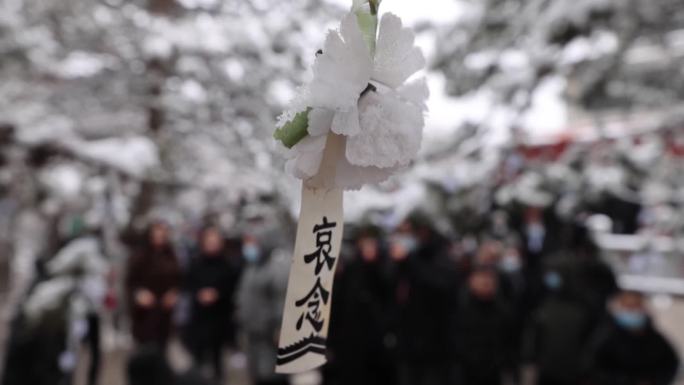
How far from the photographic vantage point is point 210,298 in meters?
6.41

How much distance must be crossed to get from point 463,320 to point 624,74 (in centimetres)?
284

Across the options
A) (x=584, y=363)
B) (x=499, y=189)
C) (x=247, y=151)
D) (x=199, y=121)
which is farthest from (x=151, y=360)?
(x=499, y=189)

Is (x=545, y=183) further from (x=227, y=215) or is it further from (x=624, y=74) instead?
(x=227, y=215)

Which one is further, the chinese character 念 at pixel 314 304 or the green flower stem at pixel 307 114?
the chinese character 念 at pixel 314 304

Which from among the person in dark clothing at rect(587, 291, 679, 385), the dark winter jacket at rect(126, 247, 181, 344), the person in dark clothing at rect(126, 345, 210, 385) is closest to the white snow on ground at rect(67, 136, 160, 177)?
the dark winter jacket at rect(126, 247, 181, 344)

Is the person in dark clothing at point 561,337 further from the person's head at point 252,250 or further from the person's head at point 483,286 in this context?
the person's head at point 252,250

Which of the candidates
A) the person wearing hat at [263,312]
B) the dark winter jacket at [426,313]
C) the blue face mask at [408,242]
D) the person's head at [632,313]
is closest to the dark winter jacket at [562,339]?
the person's head at [632,313]

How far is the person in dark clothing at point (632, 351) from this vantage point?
4.50m

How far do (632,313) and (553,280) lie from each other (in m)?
1.02

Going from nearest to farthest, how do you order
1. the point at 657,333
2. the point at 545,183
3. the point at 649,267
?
1. the point at 657,333
2. the point at 545,183
3. the point at 649,267

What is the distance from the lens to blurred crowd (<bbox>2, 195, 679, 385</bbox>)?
173 inches

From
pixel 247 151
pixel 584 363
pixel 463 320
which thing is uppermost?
pixel 247 151

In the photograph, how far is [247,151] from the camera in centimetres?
575

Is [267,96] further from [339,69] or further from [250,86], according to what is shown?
[339,69]
